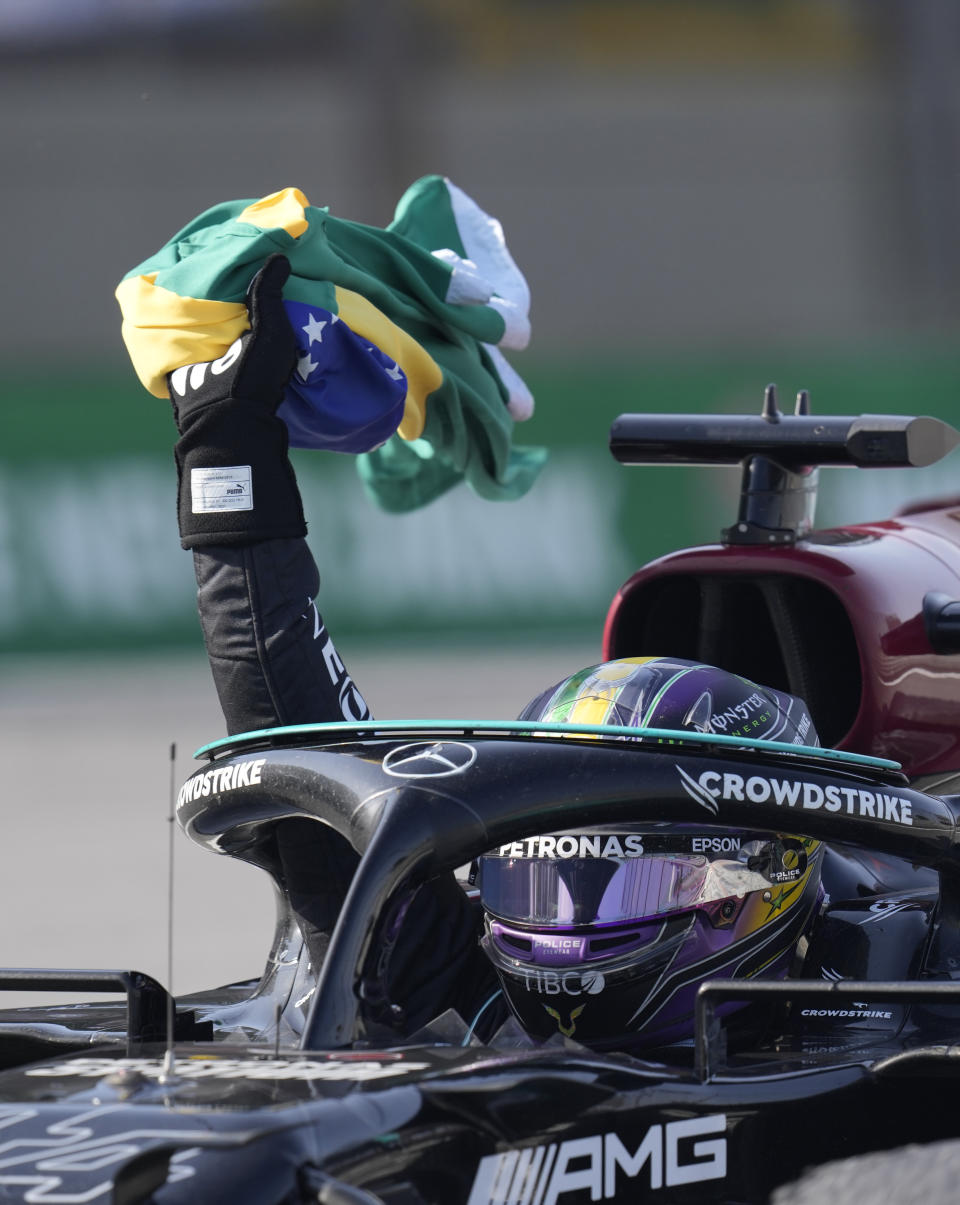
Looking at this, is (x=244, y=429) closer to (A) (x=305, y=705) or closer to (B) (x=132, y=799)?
(A) (x=305, y=705)

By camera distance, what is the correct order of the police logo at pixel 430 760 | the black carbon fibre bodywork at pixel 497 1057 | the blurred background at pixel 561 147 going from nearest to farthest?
the black carbon fibre bodywork at pixel 497 1057 < the police logo at pixel 430 760 < the blurred background at pixel 561 147

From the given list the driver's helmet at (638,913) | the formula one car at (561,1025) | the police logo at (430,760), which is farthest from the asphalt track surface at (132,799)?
the police logo at (430,760)

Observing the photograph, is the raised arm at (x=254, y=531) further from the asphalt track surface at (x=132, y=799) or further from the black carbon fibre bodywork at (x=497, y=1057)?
the asphalt track surface at (x=132, y=799)

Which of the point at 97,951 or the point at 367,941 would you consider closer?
the point at 367,941

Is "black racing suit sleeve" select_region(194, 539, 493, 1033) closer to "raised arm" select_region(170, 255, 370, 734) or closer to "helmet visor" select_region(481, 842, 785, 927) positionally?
"raised arm" select_region(170, 255, 370, 734)

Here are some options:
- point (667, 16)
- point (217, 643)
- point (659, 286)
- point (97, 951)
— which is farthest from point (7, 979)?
point (667, 16)

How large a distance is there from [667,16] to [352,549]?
584 inches

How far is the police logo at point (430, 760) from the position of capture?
2.33m

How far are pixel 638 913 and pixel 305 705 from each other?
0.71 m

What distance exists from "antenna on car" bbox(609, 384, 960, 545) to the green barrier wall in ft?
25.9

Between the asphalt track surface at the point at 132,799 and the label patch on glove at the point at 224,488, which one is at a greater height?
the label patch on glove at the point at 224,488

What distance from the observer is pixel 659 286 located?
22.0 m

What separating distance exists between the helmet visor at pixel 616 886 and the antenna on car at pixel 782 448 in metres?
0.97

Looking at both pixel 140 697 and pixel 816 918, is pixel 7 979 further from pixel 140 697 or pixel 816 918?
pixel 140 697
